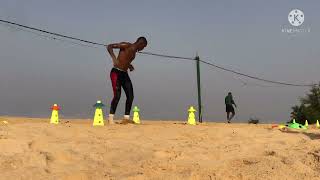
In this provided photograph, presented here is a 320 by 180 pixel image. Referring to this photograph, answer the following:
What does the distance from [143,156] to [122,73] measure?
389cm

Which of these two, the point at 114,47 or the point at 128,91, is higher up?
the point at 114,47

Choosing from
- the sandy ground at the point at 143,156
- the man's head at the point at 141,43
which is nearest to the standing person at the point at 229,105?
the man's head at the point at 141,43

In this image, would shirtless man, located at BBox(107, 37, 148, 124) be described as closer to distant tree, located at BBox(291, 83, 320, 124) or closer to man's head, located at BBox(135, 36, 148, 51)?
man's head, located at BBox(135, 36, 148, 51)

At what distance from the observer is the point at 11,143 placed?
16.1 ft

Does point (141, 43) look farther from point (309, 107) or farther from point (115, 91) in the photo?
point (309, 107)

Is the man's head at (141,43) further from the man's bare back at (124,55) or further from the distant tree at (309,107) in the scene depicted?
the distant tree at (309,107)

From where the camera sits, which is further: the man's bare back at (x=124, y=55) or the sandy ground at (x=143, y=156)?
the man's bare back at (x=124, y=55)

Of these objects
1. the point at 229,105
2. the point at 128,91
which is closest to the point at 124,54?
the point at 128,91

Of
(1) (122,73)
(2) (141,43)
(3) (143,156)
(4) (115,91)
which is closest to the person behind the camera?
(3) (143,156)

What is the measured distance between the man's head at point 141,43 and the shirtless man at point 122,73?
16 centimetres

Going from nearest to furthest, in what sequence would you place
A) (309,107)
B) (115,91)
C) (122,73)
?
(115,91)
(122,73)
(309,107)

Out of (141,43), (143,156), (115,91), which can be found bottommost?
(143,156)

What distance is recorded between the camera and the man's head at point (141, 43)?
902 cm

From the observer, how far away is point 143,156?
4926mm
